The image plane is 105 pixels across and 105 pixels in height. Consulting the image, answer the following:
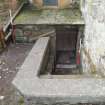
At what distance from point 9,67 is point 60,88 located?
78.7 inches

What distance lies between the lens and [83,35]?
5.67 meters

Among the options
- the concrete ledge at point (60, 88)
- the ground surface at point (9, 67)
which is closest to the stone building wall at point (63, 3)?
the ground surface at point (9, 67)

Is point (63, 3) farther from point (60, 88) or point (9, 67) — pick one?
point (60, 88)

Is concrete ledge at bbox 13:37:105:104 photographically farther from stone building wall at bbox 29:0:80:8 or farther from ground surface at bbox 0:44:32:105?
stone building wall at bbox 29:0:80:8

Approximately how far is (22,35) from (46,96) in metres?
3.34

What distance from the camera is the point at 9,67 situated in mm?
4629

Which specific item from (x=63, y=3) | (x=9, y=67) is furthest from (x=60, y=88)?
(x=63, y=3)

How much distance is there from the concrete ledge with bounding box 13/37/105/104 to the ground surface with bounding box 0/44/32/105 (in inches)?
20.0

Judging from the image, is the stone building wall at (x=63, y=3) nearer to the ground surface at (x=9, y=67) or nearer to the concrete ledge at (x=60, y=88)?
the ground surface at (x=9, y=67)

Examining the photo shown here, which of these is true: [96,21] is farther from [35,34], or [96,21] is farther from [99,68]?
[35,34]

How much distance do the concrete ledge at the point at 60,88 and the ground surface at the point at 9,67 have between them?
0.51m

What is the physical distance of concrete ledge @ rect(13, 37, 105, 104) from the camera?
2789 mm

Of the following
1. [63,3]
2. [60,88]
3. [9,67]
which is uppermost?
[63,3]

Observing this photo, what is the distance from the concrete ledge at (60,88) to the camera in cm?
279
